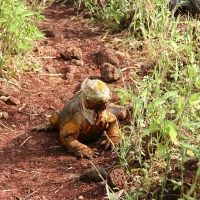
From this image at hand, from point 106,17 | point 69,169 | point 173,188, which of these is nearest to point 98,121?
point 69,169

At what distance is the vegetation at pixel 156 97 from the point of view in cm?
397

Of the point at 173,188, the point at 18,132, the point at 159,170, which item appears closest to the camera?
the point at 173,188

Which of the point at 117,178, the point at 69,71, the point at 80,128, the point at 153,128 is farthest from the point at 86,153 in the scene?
the point at 69,71

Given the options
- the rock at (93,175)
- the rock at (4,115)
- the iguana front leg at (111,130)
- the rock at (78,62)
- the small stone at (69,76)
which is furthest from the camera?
the rock at (78,62)

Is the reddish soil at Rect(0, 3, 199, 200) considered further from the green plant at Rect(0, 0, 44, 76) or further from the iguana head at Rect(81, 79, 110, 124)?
the iguana head at Rect(81, 79, 110, 124)

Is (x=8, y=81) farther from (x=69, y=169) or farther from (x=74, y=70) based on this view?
(x=69, y=169)

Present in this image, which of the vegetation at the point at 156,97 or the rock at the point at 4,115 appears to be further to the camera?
the rock at the point at 4,115

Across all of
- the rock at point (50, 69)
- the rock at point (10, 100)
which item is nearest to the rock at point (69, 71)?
the rock at point (50, 69)

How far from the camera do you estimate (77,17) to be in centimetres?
809

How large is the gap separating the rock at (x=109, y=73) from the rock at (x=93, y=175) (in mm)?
1845

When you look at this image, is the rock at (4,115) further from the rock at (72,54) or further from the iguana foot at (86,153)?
the rock at (72,54)

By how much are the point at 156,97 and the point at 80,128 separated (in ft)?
2.19

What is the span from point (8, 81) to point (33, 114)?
2.09 feet

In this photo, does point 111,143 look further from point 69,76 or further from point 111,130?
point 69,76
